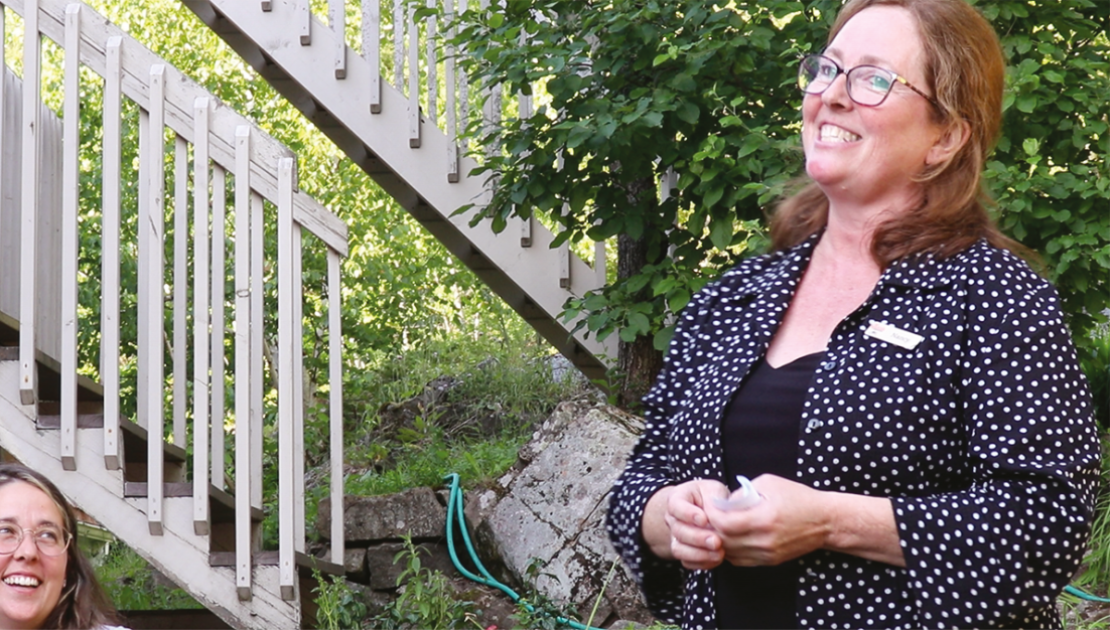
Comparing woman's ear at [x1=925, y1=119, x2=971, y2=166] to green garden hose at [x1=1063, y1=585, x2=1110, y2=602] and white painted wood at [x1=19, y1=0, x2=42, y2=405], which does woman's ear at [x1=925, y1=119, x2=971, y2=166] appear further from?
white painted wood at [x1=19, y1=0, x2=42, y2=405]

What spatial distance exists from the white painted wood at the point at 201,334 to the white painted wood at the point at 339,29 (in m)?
Result: 1.55

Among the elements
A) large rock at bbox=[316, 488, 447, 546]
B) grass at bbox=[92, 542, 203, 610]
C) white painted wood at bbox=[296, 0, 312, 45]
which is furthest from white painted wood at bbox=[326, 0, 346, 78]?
grass at bbox=[92, 542, 203, 610]

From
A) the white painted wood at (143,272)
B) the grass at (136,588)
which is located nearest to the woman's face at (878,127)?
the white painted wood at (143,272)

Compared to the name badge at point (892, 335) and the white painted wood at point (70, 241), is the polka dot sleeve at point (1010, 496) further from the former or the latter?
the white painted wood at point (70, 241)

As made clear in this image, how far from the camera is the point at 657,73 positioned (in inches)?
175

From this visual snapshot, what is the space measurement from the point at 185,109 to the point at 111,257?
0.52 m

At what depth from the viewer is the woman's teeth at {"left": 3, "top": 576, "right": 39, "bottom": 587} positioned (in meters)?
2.46

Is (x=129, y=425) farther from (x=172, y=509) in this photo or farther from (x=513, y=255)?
(x=513, y=255)

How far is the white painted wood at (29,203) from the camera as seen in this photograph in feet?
13.1

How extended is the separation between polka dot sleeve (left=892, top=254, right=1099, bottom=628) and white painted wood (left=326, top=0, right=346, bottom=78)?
433cm

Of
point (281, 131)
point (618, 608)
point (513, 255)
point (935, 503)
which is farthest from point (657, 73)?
point (281, 131)

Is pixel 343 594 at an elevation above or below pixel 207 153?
below

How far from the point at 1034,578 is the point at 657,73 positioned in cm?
318

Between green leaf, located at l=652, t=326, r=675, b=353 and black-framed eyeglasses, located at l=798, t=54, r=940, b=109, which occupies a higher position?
black-framed eyeglasses, located at l=798, t=54, r=940, b=109
